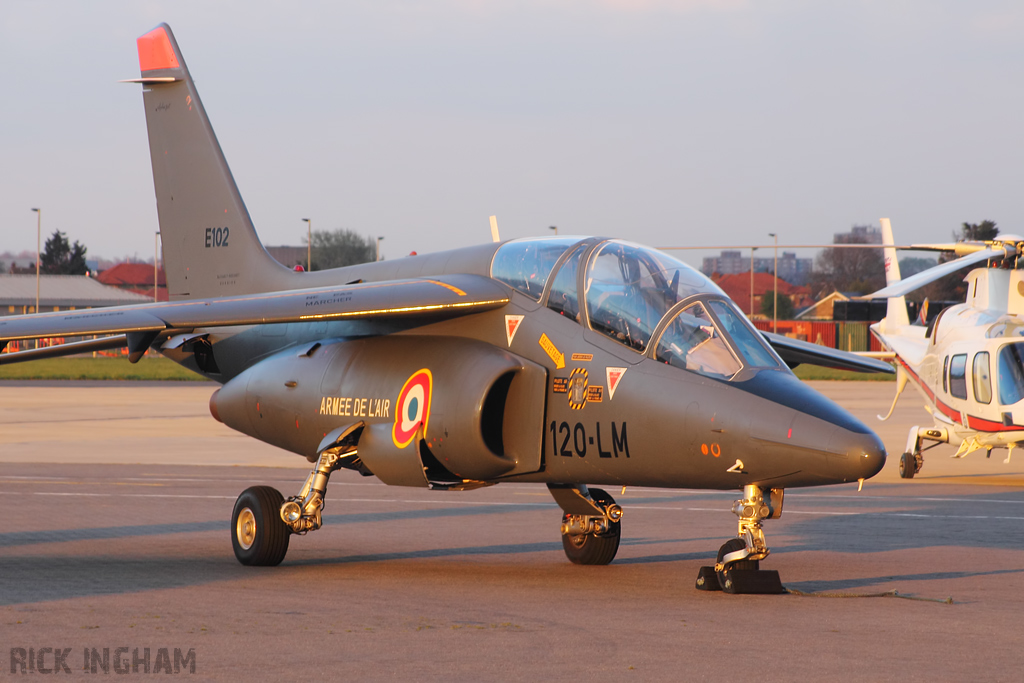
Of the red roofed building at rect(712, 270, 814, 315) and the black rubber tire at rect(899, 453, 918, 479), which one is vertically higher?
the red roofed building at rect(712, 270, 814, 315)

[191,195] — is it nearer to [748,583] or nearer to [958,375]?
[748,583]

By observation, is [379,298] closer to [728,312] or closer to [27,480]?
[728,312]

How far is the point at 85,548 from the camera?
12438 millimetres

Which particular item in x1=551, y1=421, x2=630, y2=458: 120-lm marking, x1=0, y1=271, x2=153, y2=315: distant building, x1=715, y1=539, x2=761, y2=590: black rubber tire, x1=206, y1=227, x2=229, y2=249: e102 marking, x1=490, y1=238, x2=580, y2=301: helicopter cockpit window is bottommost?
x1=715, y1=539, x2=761, y2=590: black rubber tire

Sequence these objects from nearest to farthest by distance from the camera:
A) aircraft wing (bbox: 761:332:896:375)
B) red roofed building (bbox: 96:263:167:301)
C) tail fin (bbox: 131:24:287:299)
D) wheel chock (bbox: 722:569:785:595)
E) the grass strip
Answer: wheel chock (bbox: 722:569:785:595), aircraft wing (bbox: 761:332:896:375), tail fin (bbox: 131:24:287:299), the grass strip, red roofed building (bbox: 96:263:167:301)

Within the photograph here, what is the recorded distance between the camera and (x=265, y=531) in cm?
1138

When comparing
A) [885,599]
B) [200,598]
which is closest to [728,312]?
[885,599]

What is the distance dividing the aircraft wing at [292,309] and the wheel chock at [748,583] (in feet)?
10.7

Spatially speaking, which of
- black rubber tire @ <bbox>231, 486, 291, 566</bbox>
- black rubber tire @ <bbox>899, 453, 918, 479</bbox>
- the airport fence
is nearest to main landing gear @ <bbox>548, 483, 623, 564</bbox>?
black rubber tire @ <bbox>231, 486, 291, 566</bbox>

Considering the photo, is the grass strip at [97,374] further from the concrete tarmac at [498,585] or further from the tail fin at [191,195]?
the tail fin at [191,195]

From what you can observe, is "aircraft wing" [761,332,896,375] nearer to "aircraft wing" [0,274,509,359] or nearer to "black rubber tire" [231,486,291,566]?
"aircraft wing" [0,274,509,359]

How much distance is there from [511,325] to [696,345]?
1.95 metres

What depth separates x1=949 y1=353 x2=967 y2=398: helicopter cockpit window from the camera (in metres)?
20.1

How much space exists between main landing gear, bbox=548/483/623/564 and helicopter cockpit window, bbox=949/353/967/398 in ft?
35.0
